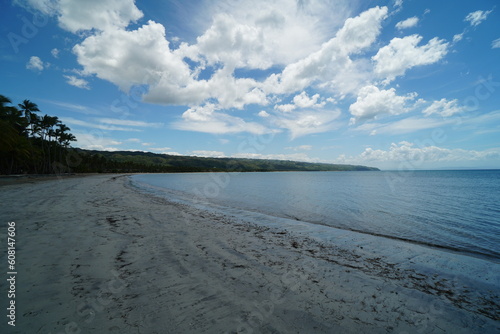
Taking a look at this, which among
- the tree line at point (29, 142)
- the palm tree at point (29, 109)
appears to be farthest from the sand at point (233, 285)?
the palm tree at point (29, 109)

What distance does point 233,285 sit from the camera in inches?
221

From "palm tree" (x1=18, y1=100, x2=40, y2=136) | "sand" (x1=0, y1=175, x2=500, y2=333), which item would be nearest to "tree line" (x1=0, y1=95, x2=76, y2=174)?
"palm tree" (x1=18, y1=100, x2=40, y2=136)

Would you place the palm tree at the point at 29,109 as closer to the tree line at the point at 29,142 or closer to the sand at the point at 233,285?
the tree line at the point at 29,142

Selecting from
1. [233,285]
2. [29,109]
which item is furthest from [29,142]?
[233,285]

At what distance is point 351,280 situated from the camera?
6562 mm

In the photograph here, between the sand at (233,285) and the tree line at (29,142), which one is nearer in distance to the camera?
the sand at (233,285)

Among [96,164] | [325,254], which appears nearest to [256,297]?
[325,254]

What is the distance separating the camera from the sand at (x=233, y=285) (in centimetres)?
409

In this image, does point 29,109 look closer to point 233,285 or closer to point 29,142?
point 29,142

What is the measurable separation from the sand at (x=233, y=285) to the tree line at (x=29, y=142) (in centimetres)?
5315

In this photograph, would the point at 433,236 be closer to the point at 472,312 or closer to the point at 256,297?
the point at 472,312

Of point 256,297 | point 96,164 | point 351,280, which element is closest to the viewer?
point 256,297

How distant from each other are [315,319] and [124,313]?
3.77m

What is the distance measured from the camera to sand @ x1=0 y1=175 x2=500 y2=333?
4090 millimetres
